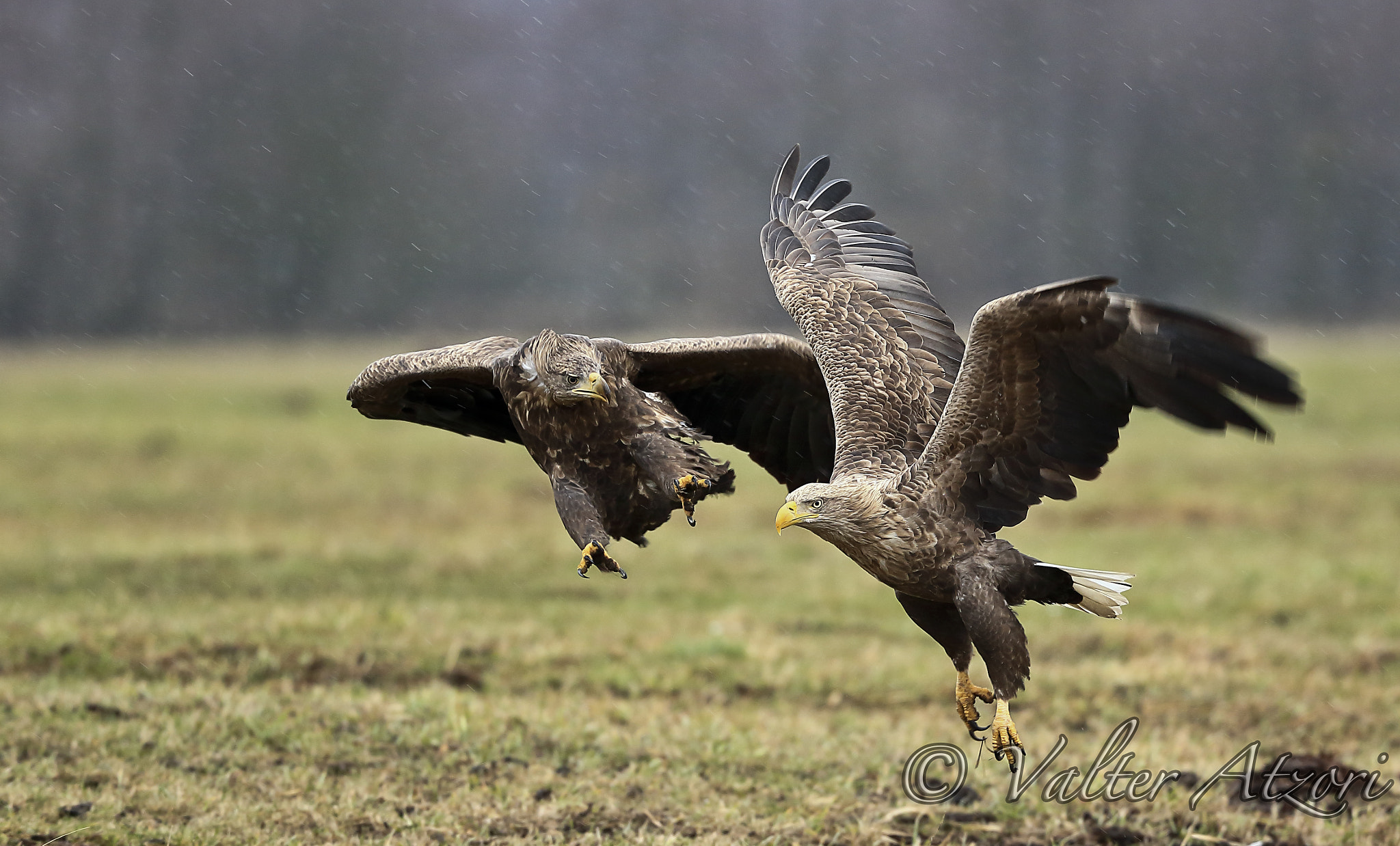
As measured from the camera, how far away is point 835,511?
5.59 m

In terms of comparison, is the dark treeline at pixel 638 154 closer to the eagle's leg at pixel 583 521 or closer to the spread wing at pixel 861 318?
the spread wing at pixel 861 318

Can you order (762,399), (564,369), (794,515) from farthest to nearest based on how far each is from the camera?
(762,399)
(564,369)
(794,515)

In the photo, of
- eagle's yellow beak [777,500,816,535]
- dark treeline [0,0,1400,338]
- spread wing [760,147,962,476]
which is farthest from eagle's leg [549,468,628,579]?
dark treeline [0,0,1400,338]

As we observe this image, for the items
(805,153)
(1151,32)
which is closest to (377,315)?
(805,153)

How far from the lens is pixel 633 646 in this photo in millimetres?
9906

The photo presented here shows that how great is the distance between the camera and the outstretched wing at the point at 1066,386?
16.3 feet

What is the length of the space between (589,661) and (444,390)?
323 centimetres

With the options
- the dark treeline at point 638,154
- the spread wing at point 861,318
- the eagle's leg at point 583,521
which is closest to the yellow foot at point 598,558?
the eagle's leg at point 583,521

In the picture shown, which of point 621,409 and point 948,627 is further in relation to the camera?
point 621,409

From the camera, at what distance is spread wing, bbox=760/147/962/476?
20.5 feet

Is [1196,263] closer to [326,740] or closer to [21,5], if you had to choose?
[21,5]

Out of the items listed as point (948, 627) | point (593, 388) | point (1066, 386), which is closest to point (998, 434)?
point (1066, 386)

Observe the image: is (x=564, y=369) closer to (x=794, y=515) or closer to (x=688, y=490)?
(x=688, y=490)

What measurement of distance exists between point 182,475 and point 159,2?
79529mm
